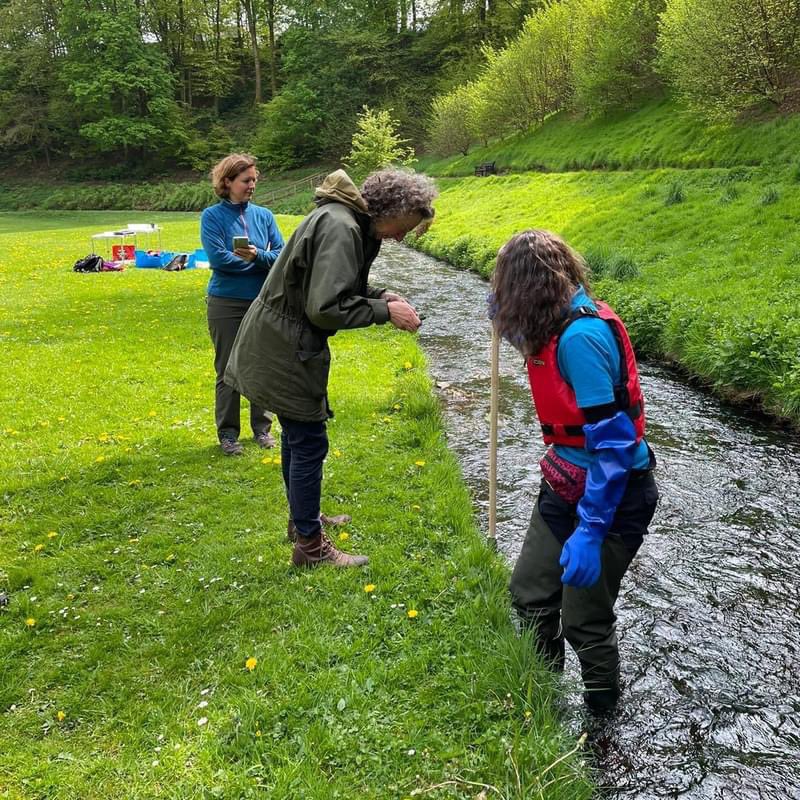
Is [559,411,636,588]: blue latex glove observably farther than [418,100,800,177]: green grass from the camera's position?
No

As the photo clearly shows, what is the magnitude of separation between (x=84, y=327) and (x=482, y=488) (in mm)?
8853

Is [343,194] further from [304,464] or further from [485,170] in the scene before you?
[485,170]

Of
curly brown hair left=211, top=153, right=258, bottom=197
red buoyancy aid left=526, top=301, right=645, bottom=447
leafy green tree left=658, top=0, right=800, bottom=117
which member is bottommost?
red buoyancy aid left=526, top=301, right=645, bottom=447

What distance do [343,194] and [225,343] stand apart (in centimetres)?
275

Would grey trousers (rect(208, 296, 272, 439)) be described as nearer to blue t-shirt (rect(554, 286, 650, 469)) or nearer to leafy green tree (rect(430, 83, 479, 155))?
blue t-shirt (rect(554, 286, 650, 469))

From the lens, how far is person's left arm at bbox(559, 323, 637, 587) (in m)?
2.46

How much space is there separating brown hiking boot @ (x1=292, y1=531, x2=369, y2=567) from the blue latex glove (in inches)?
77.8

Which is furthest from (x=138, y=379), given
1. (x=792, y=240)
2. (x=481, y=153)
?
(x=481, y=153)

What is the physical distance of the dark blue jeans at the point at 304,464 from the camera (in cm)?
380

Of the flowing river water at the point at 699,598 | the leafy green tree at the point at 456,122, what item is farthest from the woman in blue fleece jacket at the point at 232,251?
the leafy green tree at the point at 456,122

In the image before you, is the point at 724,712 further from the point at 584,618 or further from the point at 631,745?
the point at 584,618

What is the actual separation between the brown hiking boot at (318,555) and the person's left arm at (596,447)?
1.98 meters

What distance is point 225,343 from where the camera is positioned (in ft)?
18.8

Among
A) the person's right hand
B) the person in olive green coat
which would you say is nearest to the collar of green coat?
the person in olive green coat
